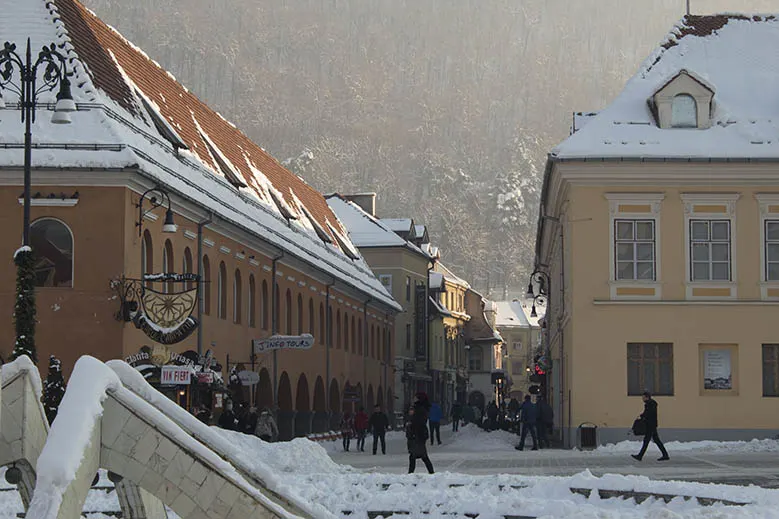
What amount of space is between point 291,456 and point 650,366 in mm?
16085

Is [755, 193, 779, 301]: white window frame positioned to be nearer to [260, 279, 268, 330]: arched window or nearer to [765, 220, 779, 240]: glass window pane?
[765, 220, 779, 240]: glass window pane

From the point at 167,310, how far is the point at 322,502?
13.7 m

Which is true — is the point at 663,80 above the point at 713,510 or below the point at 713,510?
above

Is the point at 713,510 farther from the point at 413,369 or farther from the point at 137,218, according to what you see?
the point at 413,369

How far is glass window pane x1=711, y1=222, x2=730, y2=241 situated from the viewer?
43.4m

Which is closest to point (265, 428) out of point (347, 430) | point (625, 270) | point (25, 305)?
point (347, 430)

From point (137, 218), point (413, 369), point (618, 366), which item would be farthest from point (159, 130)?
point (413, 369)

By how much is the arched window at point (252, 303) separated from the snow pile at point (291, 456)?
1605 centimetres

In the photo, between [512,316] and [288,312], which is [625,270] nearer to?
[288,312]

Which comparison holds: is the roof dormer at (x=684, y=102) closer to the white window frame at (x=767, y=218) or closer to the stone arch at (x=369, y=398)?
the white window frame at (x=767, y=218)

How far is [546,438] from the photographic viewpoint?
48656 millimetres

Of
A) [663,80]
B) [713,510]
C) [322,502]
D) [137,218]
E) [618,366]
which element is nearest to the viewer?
[713,510]

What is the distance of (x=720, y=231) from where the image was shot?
143 ft

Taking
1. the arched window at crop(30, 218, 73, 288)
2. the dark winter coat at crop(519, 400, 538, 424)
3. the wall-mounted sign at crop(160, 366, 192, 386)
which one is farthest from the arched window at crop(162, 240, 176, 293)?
the dark winter coat at crop(519, 400, 538, 424)
